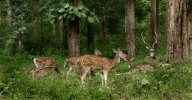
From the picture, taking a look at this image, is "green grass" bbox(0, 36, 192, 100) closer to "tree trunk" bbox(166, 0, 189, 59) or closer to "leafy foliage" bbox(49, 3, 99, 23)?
"tree trunk" bbox(166, 0, 189, 59)

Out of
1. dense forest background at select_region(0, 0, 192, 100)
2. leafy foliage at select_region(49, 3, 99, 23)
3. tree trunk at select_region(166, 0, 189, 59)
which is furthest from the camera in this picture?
tree trunk at select_region(166, 0, 189, 59)

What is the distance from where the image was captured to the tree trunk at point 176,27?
16.8m

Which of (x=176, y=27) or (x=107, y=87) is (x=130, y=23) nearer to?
(x=176, y=27)

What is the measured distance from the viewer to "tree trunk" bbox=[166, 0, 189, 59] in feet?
55.1

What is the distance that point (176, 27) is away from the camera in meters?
16.9

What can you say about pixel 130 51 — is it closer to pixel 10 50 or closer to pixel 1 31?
pixel 10 50

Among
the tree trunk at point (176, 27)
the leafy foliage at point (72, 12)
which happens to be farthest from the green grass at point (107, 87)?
the leafy foliage at point (72, 12)

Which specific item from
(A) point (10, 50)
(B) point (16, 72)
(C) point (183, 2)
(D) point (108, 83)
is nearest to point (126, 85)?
(D) point (108, 83)

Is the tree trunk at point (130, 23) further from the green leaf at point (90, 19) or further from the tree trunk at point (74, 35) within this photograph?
the green leaf at point (90, 19)

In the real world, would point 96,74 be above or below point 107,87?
below

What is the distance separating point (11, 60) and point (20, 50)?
3.58 meters

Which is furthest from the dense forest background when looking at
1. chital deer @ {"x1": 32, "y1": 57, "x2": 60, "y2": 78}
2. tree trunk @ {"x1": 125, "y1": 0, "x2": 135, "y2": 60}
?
chital deer @ {"x1": 32, "y1": 57, "x2": 60, "y2": 78}

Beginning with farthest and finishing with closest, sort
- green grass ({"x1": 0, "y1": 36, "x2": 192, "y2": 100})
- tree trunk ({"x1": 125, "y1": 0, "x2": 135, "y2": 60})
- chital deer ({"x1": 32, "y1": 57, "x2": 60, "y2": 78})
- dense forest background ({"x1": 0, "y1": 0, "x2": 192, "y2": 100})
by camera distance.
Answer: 1. tree trunk ({"x1": 125, "y1": 0, "x2": 135, "y2": 60})
2. chital deer ({"x1": 32, "y1": 57, "x2": 60, "y2": 78})
3. dense forest background ({"x1": 0, "y1": 0, "x2": 192, "y2": 100})
4. green grass ({"x1": 0, "y1": 36, "x2": 192, "y2": 100})

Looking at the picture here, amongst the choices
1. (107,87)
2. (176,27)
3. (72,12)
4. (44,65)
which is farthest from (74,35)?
(107,87)
